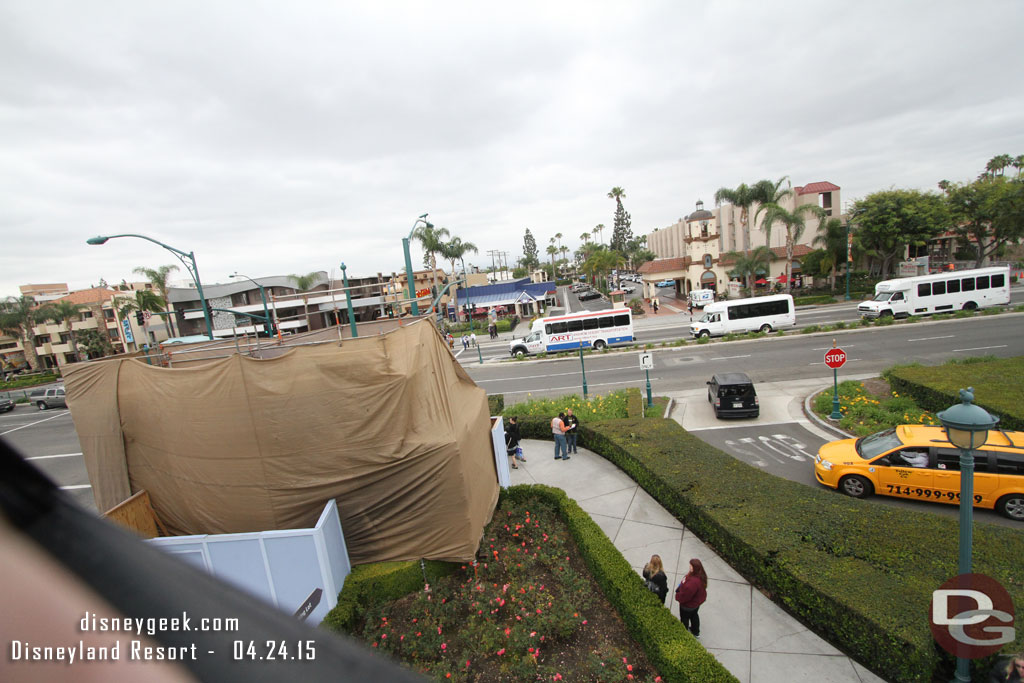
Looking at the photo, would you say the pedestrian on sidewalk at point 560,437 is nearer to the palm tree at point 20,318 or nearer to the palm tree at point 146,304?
the palm tree at point 146,304

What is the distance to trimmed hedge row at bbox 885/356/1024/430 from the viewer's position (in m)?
11.4

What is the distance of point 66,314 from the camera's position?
167 ft

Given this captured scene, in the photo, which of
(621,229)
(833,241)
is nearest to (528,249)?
(621,229)

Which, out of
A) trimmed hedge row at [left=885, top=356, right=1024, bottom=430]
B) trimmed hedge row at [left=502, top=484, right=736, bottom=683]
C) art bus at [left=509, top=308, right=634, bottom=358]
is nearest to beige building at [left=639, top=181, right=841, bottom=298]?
art bus at [left=509, top=308, right=634, bottom=358]

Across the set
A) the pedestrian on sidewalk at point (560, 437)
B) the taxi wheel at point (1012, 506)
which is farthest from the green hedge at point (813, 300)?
the pedestrian on sidewalk at point (560, 437)

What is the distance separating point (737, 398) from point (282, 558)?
42.9ft

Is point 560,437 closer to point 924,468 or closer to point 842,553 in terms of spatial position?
point 842,553

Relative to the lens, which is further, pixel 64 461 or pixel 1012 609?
pixel 64 461

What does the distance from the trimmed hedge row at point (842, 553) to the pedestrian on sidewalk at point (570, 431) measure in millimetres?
3207

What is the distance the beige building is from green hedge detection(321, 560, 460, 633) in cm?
4313

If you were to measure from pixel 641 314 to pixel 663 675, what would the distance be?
40385 mm

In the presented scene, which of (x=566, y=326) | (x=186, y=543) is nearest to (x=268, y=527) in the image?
(x=186, y=543)

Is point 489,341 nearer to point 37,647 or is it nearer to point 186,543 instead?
point 186,543

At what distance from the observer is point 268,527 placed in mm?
8039
